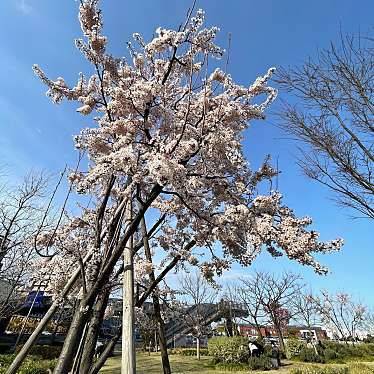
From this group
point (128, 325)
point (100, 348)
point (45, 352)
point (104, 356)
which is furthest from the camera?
point (45, 352)

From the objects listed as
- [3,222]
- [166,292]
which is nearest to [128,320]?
[166,292]

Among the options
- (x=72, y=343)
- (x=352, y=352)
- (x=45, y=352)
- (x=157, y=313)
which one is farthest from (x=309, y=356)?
(x=72, y=343)

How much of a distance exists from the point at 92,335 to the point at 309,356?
21928 mm

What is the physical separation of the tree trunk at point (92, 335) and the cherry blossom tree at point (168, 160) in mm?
89

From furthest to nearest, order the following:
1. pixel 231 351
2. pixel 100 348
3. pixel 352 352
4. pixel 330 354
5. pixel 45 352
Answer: pixel 352 352 → pixel 330 354 → pixel 45 352 → pixel 231 351 → pixel 100 348

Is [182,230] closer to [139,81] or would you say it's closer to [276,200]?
[276,200]

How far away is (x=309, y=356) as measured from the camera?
67.3ft

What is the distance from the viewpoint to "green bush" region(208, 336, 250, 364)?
55.9 ft

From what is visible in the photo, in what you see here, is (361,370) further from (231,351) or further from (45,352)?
(45,352)

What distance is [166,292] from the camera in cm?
621

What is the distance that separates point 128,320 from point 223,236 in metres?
2.11

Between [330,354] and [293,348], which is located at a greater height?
[293,348]

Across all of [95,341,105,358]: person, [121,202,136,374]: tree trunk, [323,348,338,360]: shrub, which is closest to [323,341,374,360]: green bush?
[323,348,338,360]: shrub

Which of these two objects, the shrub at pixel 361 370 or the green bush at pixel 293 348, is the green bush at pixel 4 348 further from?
the green bush at pixel 293 348
